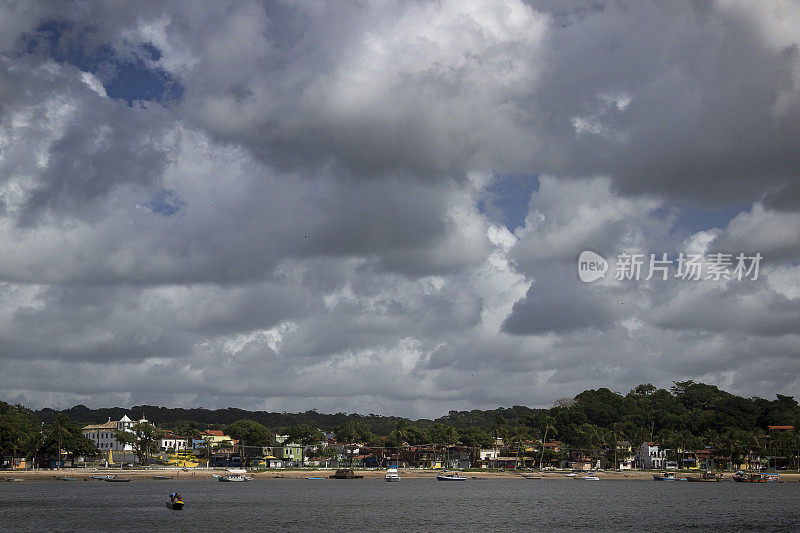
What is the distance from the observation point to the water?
87438 mm

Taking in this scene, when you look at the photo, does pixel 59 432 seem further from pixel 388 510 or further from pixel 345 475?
pixel 388 510

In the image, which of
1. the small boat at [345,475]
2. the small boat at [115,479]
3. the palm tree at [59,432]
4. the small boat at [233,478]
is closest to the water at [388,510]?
the small boat at [115,479]

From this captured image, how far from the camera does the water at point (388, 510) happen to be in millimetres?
87438

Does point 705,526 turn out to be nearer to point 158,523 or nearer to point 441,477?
point 158,523

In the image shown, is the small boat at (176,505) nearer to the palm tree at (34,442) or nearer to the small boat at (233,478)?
the small boat at (233,478)

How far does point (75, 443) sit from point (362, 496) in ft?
292

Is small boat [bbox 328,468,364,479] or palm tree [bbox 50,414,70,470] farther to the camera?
small boat [bbox 328,468,364,479]

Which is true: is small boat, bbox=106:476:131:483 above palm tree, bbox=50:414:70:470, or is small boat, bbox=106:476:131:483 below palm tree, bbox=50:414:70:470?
below

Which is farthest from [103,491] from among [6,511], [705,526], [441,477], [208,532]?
[705,526]

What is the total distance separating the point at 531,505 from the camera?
11756 centimetres

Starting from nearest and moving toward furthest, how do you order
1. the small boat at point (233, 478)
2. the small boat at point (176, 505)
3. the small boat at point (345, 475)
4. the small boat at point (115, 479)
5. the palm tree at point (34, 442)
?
the small boat at point (176, 505) → the small boat at point (115, 479) → the small boat at point (233, 478) → the palm tree at point (34, 442) → the small boat at point (345, 475)

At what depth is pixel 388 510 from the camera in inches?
4186

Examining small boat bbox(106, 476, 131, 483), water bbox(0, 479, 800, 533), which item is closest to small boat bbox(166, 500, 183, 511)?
water bbox(0, 479, 800, 533)

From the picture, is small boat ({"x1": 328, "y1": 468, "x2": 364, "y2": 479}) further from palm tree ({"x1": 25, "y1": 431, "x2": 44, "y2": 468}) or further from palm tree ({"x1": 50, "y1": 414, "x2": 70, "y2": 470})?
palm tree ({"x1": 25, "y1": 431, "x2": 44, "y2": 468})
